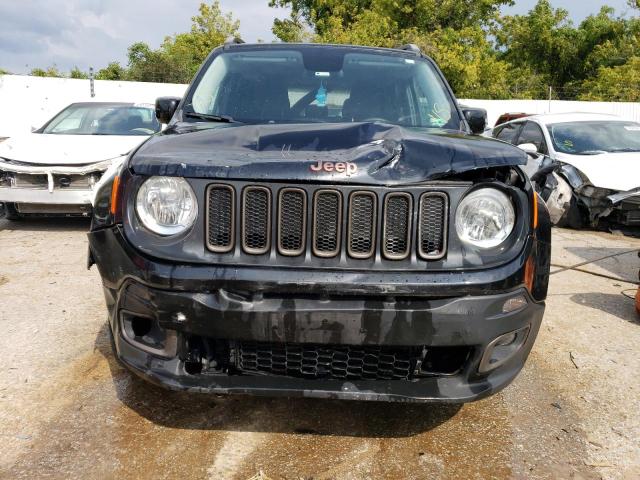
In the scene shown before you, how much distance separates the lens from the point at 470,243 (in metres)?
2.29

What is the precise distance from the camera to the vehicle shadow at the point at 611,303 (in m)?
4.48

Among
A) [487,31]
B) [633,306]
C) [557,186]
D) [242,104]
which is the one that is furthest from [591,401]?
[487,31]

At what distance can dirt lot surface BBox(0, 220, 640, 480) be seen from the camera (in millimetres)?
2391

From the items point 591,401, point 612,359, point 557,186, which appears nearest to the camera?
point 591,401

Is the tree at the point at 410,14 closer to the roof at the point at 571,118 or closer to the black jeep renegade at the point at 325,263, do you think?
the roof at the point at 571,118

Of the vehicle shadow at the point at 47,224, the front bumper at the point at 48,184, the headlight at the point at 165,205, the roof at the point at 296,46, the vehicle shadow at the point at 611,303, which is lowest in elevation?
the vehicle shadow at the point at 611,303

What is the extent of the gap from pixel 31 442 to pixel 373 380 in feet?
4.80

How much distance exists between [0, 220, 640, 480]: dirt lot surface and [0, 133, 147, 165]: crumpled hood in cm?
317

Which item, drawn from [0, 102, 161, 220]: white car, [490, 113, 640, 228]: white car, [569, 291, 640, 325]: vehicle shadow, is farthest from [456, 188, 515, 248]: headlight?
[0, 102, 161, 220]: white car

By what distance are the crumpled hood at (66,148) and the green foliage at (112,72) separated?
36.6 metres

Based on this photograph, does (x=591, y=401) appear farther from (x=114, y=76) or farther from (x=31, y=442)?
(x=114, y=76)

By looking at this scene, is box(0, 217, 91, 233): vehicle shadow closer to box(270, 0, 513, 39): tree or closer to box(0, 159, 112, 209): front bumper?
box(0, 159, 112, 209): front bumper

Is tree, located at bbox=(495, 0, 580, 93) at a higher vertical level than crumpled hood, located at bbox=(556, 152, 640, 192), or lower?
higher

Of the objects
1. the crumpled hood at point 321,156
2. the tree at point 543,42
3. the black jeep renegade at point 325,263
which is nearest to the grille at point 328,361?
the black jeep renegade at point 325,263
